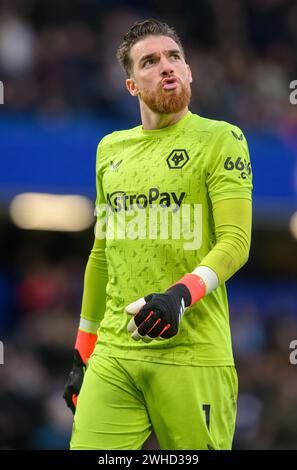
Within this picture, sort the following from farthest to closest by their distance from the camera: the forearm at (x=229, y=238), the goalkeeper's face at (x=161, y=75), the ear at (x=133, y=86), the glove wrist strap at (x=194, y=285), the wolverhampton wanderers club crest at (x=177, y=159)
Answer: the ear at (x=133, y=86) → the goalkeeper's face at (x=161, y=75) → the wolverhampton wanderers club crest at (x=177, y=159) → the forearm at (x=229, y=238) → the glove wrist strap at (x=194, y=285)

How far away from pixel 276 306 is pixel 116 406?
926 cm

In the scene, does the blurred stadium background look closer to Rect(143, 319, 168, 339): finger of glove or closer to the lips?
the lips

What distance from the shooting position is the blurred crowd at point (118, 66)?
12.1 metres

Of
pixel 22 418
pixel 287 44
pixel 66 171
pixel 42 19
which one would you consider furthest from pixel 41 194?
pixel 287 44

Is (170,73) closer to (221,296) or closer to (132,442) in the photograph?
(221,296)

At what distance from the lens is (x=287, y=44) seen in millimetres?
14242

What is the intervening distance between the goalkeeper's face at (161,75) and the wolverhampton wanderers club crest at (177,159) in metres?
0.23

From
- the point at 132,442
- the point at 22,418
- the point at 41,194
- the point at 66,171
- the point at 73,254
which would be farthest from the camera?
the point at 73,254

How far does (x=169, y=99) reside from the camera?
4871 mm

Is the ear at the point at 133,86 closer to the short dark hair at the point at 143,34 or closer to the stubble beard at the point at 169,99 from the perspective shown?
the short dark hair at the point at 143,34

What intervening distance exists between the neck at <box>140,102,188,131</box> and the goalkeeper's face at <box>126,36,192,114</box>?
0.10 feet

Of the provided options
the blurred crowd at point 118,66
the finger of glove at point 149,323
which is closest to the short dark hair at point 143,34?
the finger of glove at point 149,323

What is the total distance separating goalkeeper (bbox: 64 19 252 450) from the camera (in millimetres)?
4586

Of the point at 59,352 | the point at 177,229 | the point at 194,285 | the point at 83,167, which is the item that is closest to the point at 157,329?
the point at 194,285
